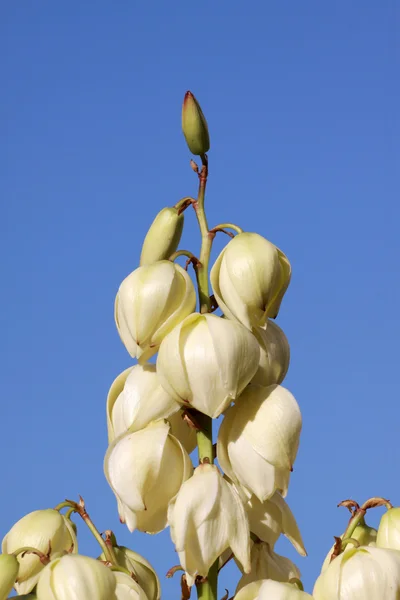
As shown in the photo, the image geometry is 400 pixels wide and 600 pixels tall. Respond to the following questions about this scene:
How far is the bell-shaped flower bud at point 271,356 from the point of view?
1.46 meters

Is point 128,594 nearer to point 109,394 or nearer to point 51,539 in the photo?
point 51,539

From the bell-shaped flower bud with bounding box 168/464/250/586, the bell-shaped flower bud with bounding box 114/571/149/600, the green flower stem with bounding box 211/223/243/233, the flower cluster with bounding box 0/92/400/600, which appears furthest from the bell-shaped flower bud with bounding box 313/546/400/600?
the green flower stem with bounding box 211/223/243/233

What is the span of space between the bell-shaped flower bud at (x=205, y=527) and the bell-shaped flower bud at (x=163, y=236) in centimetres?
33

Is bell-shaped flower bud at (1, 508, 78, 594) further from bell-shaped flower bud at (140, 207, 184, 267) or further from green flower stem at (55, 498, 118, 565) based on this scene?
bell-shaped flower bud at (140, 207, 184, 267)

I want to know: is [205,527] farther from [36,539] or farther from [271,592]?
[36,539]

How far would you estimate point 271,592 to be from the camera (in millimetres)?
1332

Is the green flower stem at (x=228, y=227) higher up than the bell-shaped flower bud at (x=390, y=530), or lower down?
higher up

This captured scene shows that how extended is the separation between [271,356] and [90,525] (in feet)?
1.11

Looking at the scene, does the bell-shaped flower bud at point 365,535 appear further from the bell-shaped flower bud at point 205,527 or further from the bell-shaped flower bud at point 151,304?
the bell-shaped flower bud at point 151,304

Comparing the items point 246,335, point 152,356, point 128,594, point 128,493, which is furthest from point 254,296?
point 128,594

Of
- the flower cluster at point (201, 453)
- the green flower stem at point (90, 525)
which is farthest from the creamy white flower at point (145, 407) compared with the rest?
the green flower stem at point (90, 525)

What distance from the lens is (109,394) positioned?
5.03ft

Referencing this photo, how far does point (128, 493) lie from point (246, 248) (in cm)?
35

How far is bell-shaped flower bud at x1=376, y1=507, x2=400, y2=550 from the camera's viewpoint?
1.42 metres
